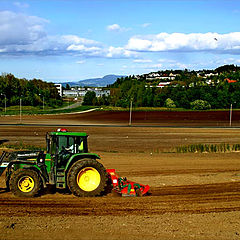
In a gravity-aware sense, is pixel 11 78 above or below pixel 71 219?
above

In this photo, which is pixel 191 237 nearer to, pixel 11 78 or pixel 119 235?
pixel 119 235

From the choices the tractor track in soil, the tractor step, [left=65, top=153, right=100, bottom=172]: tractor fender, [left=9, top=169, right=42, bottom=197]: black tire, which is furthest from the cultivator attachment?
[left=9, top=169, right=42, bottom=197]: black tire

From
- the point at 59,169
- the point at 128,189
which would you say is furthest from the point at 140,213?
the point at 59,169

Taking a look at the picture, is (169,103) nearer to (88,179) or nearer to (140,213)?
(88,179)

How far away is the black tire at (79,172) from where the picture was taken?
1112cm

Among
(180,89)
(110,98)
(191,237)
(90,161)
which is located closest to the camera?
(191,237)

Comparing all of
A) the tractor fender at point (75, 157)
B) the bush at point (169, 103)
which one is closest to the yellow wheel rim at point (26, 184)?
the tractor fender at point (75, 157)

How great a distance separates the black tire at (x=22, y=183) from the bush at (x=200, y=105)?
94.2m

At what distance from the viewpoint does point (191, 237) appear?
8719mm

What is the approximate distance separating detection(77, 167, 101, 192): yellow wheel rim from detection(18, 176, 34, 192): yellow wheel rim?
63.6 inches

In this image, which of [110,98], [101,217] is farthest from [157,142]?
[110,98]

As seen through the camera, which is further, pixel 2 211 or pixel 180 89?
pixel 180 89

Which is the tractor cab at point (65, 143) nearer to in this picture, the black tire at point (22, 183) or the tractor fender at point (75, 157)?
the tractor fender at point (75, 157)

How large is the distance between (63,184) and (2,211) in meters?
2.12
